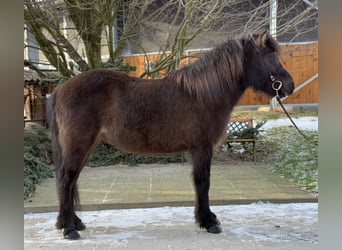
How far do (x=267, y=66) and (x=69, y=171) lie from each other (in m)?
2.24

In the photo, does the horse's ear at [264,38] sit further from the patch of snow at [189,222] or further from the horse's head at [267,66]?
the patch of snow at [189,222]

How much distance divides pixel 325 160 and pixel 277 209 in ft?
12.3

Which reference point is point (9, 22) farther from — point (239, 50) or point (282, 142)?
point (282, 142)

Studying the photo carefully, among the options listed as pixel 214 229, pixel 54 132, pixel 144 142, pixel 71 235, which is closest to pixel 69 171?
pixel 54 132

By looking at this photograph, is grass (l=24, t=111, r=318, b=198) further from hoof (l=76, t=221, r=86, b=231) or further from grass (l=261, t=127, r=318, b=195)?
hoof (l=76, t=221, r=86, b=231)

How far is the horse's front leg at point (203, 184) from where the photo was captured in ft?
11.5

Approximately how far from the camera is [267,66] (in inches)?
140

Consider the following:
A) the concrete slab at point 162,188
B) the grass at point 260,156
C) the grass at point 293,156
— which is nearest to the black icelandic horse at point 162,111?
the concrete slab at point 162,188

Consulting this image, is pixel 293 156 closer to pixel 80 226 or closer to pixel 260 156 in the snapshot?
pixel 260 156

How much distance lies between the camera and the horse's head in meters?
3.57

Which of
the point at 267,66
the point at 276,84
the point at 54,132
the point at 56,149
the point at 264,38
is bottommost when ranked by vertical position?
the point at 56,149

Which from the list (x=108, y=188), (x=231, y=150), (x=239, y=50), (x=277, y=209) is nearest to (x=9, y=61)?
(x=239, y=50)

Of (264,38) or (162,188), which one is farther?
(162,188)

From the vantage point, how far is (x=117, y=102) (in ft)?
11.5
